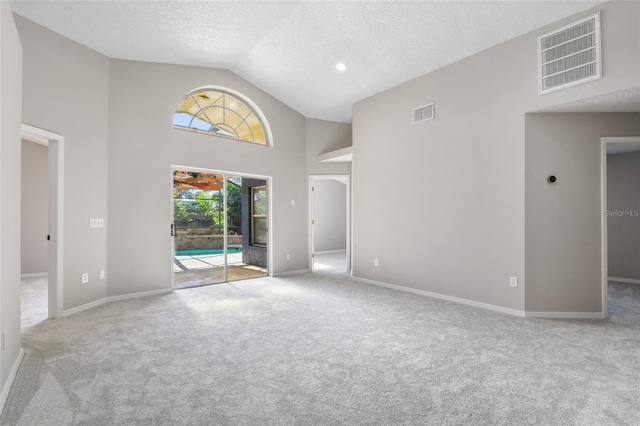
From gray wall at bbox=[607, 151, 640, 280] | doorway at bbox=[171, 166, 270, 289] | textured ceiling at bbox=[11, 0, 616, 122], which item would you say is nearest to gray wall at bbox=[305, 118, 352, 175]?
doorway at bbox=[171, 166, 270, 289]

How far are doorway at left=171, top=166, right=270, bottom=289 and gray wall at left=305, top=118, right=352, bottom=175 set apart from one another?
44.8 inches

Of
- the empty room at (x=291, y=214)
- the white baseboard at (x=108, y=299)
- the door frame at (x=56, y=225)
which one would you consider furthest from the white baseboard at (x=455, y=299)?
the door frame at (x=56, y=225)

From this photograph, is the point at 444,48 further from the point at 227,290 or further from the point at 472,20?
the point at 227,290

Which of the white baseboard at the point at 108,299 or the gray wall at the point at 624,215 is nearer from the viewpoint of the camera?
the white baseboard at the point at 108,299

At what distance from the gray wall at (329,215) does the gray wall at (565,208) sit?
6700mm

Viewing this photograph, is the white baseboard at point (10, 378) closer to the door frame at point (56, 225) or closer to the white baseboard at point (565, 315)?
the door frame at point (56, 225)

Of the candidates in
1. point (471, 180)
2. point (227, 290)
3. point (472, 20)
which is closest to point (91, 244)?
point (227, 290)

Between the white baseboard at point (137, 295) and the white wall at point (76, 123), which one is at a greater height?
the white wall at point (76, 123)

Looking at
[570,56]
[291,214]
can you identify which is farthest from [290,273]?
[570,56]

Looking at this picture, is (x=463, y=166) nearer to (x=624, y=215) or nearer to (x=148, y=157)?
(x=624, y=215)

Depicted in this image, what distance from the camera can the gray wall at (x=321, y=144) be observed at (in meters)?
6.73

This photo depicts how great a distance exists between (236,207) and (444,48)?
4270 millimetres

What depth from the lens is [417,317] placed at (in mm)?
3764

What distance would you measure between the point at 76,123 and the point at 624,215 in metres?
8.82
